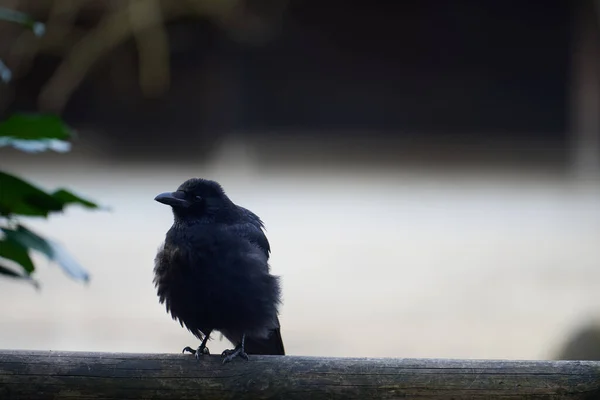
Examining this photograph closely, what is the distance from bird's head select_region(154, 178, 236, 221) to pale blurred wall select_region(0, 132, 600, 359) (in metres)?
2.18

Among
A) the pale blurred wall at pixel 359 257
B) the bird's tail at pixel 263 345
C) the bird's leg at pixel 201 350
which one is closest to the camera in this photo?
the bird's leg at pixel 201 350

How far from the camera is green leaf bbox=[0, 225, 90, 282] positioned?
2199 mm

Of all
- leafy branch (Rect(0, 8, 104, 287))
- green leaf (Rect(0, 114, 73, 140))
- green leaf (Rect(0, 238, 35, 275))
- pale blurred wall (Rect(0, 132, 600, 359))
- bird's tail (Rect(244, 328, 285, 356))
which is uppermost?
pale blurred wall (Rect(0, 132, 600, 359))

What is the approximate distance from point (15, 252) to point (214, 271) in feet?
1.88

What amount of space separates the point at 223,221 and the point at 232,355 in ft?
1.83

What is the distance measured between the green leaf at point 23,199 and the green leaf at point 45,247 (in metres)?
0.04

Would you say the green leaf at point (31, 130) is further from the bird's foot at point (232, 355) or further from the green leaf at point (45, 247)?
the bird's foot at point (232, 355)

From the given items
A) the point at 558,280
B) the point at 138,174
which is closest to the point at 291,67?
the point at 138,174

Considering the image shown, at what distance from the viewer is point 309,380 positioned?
211 centimetres

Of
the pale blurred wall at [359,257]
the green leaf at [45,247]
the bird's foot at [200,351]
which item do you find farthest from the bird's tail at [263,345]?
the pale blurred wall at [359,257]

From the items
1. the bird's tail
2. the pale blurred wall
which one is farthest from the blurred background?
the bird's tail

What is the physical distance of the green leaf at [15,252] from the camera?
2.20 m

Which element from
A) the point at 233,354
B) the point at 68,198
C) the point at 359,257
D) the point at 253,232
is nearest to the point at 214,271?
the point at 253,232

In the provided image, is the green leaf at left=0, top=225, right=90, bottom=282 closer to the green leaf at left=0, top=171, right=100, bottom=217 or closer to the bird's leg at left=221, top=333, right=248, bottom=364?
the green leaf at left=0, top=171, right=100, bottom=217
